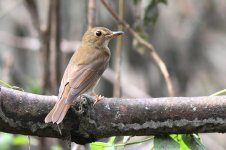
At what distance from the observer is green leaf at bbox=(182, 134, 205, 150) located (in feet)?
8.64

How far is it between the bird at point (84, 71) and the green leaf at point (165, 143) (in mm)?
315

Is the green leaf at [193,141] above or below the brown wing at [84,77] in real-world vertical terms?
below

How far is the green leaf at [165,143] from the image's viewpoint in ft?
8.42

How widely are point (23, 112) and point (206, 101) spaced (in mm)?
750

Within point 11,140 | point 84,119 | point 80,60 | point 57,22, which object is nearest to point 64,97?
point 84,119

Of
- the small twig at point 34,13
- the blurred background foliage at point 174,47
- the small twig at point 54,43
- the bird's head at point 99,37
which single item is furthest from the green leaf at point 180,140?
the blurred background foliage at point 174,47

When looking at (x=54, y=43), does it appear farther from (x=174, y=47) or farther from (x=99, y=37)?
(x=174, y=47)

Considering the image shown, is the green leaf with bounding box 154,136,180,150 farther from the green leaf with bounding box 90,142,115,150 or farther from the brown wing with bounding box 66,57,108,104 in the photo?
the brown wing with bounding box 66,57,108,104

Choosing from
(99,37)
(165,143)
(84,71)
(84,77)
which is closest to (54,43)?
(99,37)

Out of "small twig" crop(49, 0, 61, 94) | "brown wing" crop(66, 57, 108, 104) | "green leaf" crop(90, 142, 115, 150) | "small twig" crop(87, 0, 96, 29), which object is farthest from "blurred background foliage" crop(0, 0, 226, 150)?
"green leaf" crop(90, 142, 115, 150)

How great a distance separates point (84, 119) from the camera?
260cm

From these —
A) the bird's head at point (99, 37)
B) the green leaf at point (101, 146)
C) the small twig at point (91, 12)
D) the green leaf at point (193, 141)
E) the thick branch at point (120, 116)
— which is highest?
the small twig at point (91, 12)

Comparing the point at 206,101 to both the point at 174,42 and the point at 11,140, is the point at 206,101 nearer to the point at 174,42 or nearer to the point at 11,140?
the point at 11,140

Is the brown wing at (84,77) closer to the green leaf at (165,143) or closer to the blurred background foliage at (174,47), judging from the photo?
the green leaf at (165,143)
